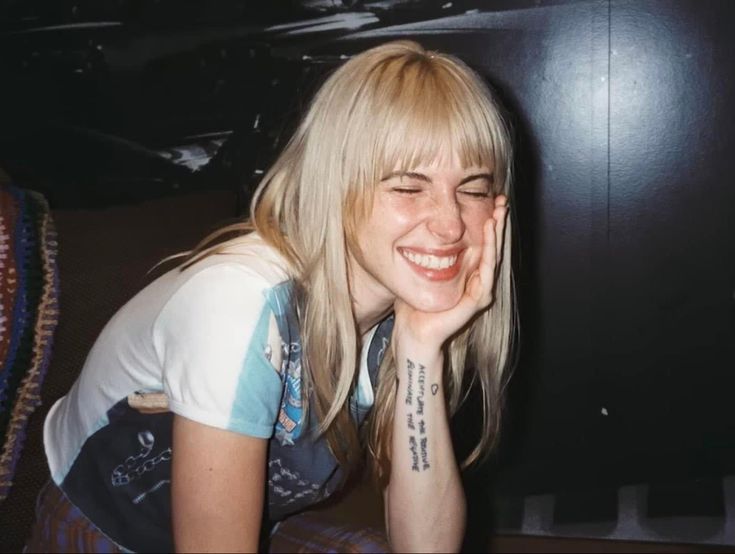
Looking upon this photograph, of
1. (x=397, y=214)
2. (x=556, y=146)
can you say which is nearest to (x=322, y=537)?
(x=397, y=214)

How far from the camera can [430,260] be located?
1001 millimetres

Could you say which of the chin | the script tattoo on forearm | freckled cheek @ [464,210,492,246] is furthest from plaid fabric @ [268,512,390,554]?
freckled cheek @ [464,210,492,246]

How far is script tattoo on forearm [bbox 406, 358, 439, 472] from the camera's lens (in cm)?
109

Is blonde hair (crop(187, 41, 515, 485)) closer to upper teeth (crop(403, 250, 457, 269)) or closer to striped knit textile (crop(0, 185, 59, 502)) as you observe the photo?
upper teeth (crop(403, 250, 457, 269))

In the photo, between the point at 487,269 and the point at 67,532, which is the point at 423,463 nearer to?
the point at 487,269

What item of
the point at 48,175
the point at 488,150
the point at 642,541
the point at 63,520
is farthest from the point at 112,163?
the point at 642,541

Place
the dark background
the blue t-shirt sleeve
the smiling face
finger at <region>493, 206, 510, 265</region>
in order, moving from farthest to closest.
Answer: the dark background < finger at <region>493, 206, 510, 265</region> < the smiling face < the blue t-shirt sleeve

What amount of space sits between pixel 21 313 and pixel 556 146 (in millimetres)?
1155

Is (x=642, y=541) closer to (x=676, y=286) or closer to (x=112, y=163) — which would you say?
(x=676, y=286)

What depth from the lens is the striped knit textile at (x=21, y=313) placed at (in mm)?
1096

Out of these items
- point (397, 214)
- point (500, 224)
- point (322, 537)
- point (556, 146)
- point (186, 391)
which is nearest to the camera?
point (186, 391)

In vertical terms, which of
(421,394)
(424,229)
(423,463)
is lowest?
(423,463)

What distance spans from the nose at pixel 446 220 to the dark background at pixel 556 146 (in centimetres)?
80

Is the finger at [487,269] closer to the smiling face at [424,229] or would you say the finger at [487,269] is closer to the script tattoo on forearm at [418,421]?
the smiling face at [424,229]
